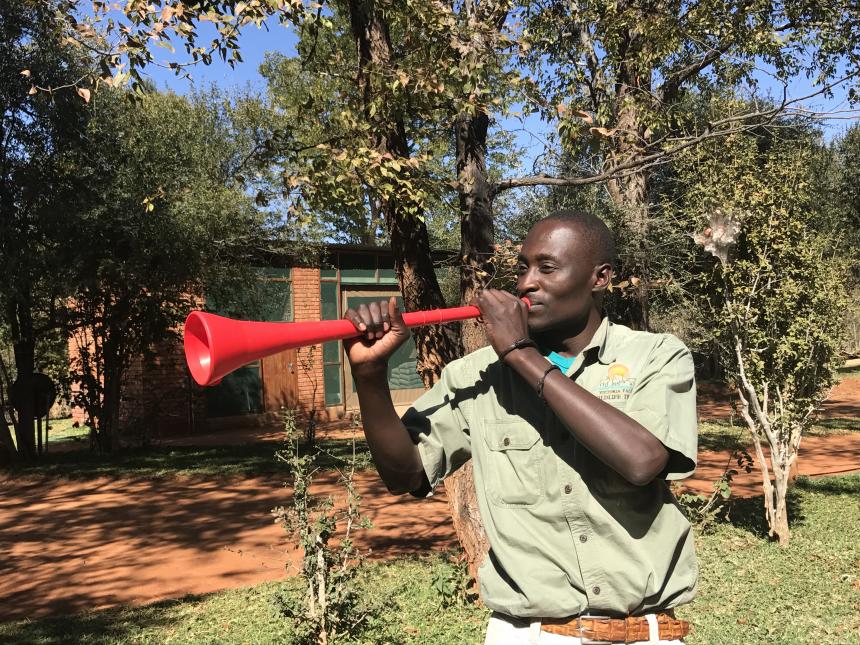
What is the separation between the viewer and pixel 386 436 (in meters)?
1.95

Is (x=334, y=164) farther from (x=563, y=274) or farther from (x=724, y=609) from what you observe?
(x=724, y=609)

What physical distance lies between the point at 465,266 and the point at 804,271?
3172 mm

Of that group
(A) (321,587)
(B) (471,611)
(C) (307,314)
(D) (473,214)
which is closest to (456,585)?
(B) (471,611)

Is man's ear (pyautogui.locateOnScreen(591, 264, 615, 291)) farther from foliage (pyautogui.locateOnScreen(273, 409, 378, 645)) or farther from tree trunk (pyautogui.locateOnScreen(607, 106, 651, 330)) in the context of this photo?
tree trunk (pyautogui.locateOnScreen(607, 106, 651, 330))

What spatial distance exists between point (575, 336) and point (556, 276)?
0.18 m

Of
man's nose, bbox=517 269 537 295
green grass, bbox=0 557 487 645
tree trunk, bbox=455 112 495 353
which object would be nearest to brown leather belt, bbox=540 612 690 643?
man's nose, bbox=517 269 537 295

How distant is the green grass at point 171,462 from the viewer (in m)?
10.8

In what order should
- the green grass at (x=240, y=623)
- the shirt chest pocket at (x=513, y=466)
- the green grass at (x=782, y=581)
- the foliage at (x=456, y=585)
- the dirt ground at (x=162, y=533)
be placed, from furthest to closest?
1. the dirt ground at (x=162, y=533)
2. the foliage at (x=456, y=585)
3. the green grass at (x=240, y=623)
4. the green grass at (x=782, y=581)
5. the shirt chest pocket at (x=513, y=466)

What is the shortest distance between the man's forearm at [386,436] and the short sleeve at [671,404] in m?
0.59

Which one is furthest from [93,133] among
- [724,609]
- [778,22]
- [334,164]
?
[724,609]

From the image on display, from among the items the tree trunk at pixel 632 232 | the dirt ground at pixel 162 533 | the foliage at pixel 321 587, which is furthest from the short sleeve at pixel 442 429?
the tree trunk at pixel 632 232

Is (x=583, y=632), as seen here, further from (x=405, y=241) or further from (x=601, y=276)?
(x=405, y=241)

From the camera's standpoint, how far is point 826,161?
18.5 m

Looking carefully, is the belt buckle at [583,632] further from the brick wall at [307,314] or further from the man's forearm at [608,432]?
the brick wall at [307,314]
